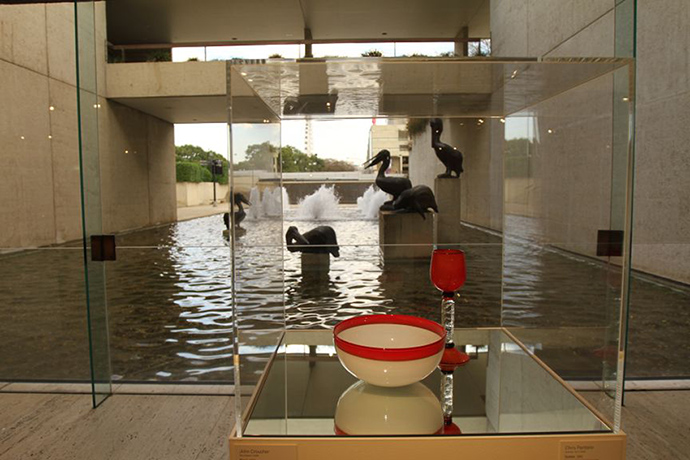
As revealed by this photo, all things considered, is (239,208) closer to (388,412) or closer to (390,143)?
(388,412)

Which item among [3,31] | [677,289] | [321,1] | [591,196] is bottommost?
[677,289]

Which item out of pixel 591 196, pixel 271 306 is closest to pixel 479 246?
pixel 591 196

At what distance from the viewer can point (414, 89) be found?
1.19 meters

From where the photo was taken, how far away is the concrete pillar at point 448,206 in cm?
489

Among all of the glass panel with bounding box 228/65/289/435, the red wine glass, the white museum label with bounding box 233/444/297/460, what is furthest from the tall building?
the white museum label with bounding box 233/444/297/460

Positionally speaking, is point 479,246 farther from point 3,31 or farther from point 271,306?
point 3,31

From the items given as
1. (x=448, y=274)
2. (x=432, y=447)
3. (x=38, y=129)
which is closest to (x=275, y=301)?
(x=448, y=274)

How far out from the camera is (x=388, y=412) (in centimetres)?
83

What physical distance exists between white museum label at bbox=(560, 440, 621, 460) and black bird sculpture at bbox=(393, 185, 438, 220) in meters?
3.82

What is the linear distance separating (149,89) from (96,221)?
580cm

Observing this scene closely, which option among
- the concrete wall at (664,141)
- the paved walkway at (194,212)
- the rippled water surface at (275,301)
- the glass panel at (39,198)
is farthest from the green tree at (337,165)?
the concrete wall at (664,141)

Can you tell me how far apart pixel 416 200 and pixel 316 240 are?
1137mm

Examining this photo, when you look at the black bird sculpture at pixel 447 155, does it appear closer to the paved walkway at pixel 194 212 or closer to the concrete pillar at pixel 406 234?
the concrete pillar at pixel 406 234

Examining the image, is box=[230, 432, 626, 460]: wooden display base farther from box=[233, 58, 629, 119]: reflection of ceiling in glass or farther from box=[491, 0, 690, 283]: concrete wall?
box=[491, 0, 690, 283]: concrete wall
